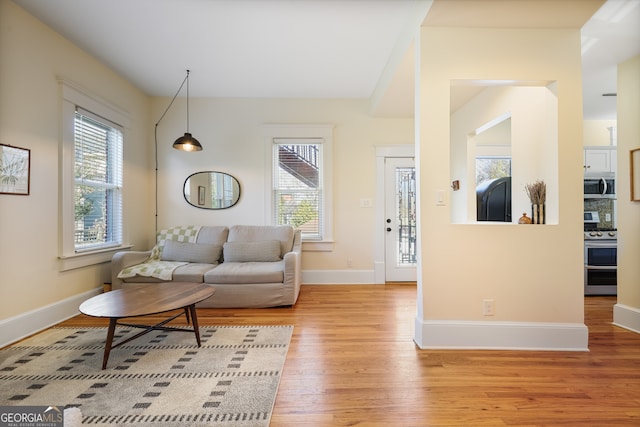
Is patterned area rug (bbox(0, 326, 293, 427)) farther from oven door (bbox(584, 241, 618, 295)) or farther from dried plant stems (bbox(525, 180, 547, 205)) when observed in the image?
oven door (bbox(584, 241, 618, 295))

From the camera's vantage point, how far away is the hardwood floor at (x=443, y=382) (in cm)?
152

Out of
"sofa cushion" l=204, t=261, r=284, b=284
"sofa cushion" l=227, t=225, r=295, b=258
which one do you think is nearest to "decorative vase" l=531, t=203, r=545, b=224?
"sofa cushion" l=204, t=261, r=284, b=284

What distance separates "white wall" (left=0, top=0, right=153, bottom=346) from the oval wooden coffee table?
0.85m

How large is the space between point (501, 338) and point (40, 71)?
4.67 metres

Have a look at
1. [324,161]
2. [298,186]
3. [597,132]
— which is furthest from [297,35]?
[597,132]

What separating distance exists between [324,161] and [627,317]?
3.76 meters

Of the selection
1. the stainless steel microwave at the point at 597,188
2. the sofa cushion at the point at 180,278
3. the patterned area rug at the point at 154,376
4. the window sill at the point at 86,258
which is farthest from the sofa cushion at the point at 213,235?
the stainless steel microwave at the point at 597,188

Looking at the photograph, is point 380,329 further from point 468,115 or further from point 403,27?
point 468,115

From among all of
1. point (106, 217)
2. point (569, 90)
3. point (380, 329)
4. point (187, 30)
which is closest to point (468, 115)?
point (569, 90)

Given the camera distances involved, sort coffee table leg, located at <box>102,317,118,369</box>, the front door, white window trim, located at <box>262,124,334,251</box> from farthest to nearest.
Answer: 1. the front door
2. white window trim, located at <box>262,124,334,251</box>
3. coffee table leg, located at <box>102,317,118,369</box>

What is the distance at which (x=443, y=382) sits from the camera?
1.82m

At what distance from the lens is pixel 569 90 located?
7.42 ft

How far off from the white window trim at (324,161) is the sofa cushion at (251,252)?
24.2 inches

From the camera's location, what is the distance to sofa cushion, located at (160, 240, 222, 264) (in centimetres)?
378
